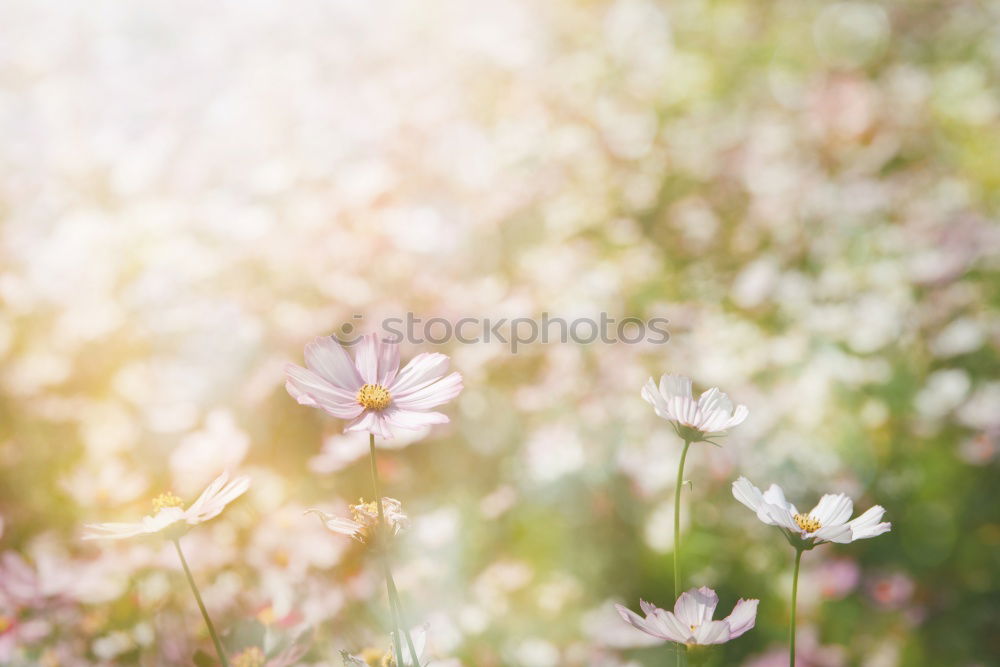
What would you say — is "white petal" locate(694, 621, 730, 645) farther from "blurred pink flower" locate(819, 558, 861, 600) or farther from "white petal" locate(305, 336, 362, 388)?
"blurred pink flower" locate(819, 558, 861, 600)

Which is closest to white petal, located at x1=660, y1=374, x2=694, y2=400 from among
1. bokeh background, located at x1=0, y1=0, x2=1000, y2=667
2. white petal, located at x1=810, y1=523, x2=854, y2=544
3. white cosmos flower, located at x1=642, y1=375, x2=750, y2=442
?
Answer: white cosmos flower, located at x1=642, y1=375, x2=750, y2=442

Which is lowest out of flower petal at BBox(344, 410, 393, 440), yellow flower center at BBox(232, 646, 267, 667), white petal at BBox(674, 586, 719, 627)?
yellow flower center at BBox(232, 646, 267, 667)

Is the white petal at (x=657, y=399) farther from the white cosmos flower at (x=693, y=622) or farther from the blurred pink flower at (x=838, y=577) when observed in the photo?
the blurred pink flower at (x=838, y=577)

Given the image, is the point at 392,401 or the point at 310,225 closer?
the point at 392,401

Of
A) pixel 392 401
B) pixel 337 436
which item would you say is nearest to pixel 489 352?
pixel 337 436

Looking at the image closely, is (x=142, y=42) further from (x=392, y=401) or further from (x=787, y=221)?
(x=392, y=401)

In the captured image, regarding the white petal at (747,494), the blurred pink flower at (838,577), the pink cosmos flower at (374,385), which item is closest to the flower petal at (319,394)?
the pink cosmos flower at (374,385)

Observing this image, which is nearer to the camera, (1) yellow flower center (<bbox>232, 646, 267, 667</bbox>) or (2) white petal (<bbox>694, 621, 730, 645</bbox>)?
(2) white petal (<bbox>694, 621, 730, 645</bbox>)
